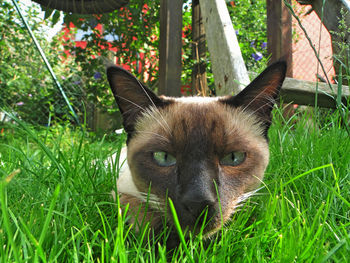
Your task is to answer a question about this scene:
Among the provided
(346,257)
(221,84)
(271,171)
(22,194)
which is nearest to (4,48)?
(221,84)

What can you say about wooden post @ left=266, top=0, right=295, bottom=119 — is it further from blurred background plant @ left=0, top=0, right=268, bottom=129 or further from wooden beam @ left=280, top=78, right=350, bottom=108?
blurred background plant @ left=0, top=0, right=268, bottom=129

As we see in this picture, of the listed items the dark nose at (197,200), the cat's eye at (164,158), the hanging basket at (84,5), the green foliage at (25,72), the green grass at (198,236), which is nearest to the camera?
the green grass at (198,236)

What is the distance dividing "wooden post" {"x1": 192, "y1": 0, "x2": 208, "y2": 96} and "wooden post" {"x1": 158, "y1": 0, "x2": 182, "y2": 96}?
1460 millimetres

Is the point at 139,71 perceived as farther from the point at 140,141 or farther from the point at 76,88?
the point at 140,141

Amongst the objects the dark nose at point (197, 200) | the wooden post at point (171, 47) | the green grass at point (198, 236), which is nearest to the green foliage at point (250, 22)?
the wooden post at point (171, 47)

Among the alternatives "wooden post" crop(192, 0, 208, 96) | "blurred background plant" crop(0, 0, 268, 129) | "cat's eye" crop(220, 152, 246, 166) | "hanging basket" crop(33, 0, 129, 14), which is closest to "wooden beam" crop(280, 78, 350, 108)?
"cat's eye" crop(220, 152, 246, 166)

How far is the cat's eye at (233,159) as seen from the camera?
1.23 metres

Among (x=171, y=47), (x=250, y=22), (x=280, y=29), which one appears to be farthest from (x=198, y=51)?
(x=280, y=29)

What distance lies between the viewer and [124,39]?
5336 millimetres

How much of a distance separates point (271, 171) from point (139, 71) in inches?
170

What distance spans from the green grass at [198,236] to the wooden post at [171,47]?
133 centimetres

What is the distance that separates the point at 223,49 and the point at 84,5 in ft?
5.55

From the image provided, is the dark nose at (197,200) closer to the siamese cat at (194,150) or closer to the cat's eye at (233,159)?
the siamese cat at (194,150)

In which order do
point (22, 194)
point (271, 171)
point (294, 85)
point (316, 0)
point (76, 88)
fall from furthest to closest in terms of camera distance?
point (76, 88) < point (294, 85) < point (316, 0) < point (271, 171) < point (22, 194)
